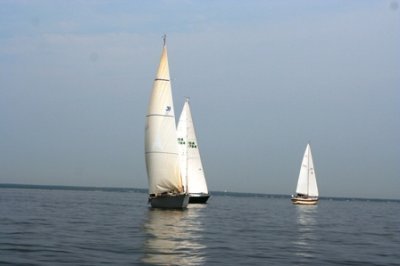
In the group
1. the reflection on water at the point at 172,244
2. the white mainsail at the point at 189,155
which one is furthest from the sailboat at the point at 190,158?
the reflection on water at the point at 172,244

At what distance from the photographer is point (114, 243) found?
25.6 m

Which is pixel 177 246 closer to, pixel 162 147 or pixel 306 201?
pixel 162 147

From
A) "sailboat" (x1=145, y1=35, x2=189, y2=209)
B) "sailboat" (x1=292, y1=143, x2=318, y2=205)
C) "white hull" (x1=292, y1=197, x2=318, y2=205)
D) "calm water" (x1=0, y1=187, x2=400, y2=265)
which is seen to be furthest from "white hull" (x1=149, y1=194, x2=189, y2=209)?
"white hull" (x1=292, y1=197, x2=318, y2=205)

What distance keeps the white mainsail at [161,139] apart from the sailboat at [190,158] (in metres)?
13.2

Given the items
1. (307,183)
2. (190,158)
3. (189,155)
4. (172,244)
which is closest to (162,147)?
(189,155)

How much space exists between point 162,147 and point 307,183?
50.8 metres

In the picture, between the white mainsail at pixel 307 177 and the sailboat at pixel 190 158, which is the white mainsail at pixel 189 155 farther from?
the white mainsail at pixel 307 177

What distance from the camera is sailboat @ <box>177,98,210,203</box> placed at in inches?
2726

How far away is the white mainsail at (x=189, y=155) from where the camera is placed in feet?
227

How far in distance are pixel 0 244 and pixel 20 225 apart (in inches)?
400

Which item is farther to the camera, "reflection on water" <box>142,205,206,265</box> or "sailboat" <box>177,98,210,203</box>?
"sailboat" <box>177,98,210,203</box>

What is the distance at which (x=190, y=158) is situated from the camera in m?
71.6

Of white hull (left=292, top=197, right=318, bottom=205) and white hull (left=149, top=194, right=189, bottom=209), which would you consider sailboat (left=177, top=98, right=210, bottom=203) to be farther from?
white hull (left=292, top=197, right=318, bottom=205)

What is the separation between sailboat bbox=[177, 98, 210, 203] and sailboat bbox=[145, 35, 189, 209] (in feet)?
43.2
